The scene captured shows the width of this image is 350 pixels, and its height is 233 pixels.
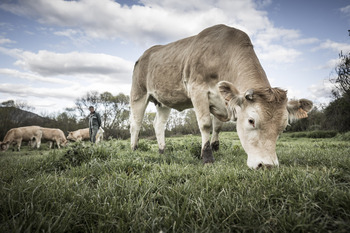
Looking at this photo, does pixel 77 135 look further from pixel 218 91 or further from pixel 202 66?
pixel 218 91

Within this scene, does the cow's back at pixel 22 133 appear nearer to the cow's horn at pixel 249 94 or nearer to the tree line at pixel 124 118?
the tree line at pixel 124 118

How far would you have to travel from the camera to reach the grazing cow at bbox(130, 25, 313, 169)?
2.68m

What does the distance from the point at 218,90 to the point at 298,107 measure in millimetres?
1466

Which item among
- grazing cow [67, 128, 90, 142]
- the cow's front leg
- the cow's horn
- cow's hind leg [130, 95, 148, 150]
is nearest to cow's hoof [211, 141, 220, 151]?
the cow's front leg

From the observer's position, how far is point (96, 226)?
1333mm

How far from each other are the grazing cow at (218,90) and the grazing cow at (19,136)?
59.9 ft

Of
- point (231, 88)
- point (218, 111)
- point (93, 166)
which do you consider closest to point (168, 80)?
point (218, 111)

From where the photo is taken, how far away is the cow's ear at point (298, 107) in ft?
9.89

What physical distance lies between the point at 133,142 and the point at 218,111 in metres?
3.16

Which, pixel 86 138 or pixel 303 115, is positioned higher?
pixel 303 115

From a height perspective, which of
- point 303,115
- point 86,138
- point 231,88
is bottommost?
point 86,138

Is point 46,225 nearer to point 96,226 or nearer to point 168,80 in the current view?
point 96,226

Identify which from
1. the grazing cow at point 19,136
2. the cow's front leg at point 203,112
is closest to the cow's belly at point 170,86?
the cow's front leg at point 203,112

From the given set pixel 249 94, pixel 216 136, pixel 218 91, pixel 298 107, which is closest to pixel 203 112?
pixel 218 91
